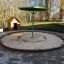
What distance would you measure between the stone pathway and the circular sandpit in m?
0.36

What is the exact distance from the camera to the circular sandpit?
22.9ft

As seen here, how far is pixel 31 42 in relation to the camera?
25.0ft

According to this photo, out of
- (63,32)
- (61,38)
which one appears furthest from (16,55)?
(63,32)

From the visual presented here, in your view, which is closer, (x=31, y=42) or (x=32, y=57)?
(x=32, y=57)

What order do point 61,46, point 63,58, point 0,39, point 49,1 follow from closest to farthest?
point 63,58 < point 61,46 < point 0,39 < point 49,1

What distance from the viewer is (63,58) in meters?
6.03

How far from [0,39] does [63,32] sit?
3897mm

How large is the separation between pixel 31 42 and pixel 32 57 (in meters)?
1.58

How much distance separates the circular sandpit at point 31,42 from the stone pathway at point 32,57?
0.36 metres

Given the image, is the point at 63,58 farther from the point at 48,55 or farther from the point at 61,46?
the point at 61,46

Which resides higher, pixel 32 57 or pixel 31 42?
pixel 31 42

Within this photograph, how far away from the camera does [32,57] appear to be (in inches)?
241

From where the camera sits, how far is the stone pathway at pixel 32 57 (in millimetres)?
5751

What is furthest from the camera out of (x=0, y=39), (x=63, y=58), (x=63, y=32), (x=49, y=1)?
(x=49, y=1)
